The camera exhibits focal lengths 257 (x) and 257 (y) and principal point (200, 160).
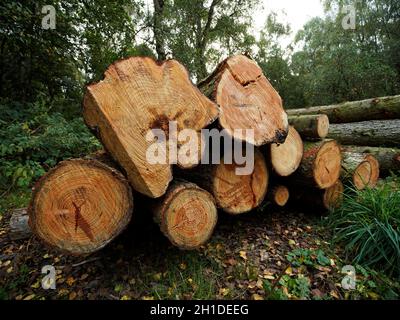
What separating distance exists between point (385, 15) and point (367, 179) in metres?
12.5

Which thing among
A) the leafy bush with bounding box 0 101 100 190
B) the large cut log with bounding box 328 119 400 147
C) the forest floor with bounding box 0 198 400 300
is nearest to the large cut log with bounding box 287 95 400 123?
the large cut log with bounding box 328 119 400 147

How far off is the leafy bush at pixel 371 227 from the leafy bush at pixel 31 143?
3476mm

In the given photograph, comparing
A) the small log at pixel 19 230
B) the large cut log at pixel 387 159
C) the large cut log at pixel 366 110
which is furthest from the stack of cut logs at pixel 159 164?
the large cut log at pixel 366 110

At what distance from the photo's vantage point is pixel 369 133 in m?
4.27

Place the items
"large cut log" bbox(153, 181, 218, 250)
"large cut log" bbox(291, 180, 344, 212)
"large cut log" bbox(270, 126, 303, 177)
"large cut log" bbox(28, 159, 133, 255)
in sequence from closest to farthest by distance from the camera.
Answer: "large cut log" bbox(28, 159, 133, 255)
"large cut log" bbox(153, 181, 218, 250)
"large cut log" bbox(270, 126, 303, 177)
"large cut log" bbox(291, 180, 344, 212)

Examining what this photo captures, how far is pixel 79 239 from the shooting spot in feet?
4.84

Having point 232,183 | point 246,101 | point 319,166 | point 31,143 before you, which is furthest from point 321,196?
point 31,143

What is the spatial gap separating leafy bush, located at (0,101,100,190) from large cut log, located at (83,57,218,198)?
224 cm

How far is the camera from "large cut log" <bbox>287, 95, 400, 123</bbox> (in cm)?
418

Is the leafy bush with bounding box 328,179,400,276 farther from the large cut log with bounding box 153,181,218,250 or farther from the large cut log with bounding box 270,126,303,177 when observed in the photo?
the large cut log with bounding box 153,181,218,250

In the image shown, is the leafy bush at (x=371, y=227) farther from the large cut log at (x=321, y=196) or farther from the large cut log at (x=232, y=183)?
the large cut log at (x=232, y=183)

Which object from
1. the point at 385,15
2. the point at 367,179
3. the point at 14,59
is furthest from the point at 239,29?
the point at 367,179

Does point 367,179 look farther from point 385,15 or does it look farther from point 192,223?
point 385,15

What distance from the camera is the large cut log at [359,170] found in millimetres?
2658
